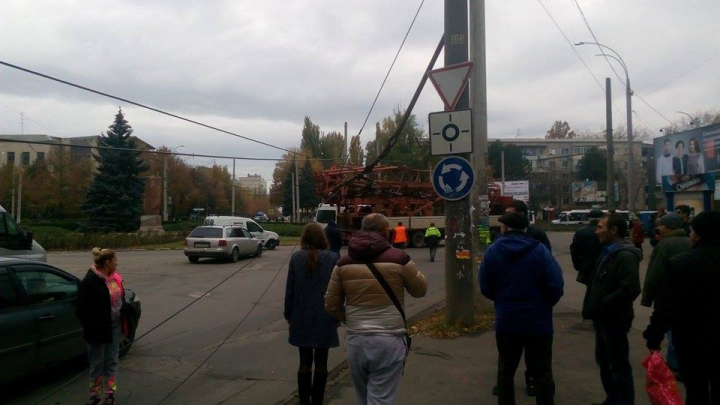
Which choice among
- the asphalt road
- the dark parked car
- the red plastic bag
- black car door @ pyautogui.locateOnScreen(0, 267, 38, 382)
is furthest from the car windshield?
the red plastic bag

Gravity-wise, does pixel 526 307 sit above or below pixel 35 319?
above

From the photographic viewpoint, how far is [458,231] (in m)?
8.73

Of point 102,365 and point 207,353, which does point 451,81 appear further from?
point 102,365

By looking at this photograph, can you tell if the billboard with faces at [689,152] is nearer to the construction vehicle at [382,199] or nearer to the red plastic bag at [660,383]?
the construction vehicle at [382,199]

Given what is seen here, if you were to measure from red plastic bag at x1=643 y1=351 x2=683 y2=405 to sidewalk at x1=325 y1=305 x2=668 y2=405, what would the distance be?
144 centimetres

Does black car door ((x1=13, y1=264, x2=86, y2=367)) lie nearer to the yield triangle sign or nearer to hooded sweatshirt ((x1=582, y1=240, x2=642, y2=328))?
the yield triangle sign

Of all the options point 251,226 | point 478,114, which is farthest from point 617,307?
point 251,226

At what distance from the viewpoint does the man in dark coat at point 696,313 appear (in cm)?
409

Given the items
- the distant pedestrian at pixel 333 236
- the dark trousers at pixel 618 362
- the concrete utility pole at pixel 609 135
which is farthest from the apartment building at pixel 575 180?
the dark trousers at pixel 618 362

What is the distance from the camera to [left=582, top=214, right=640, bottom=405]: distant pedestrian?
496 centimetres

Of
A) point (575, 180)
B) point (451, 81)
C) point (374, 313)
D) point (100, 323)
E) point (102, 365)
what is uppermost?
point (575, 180)

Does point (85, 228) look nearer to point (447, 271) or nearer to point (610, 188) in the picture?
point (610, 188)

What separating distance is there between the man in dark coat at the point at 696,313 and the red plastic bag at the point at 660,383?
0.45 ft

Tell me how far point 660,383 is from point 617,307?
77 centimetres
